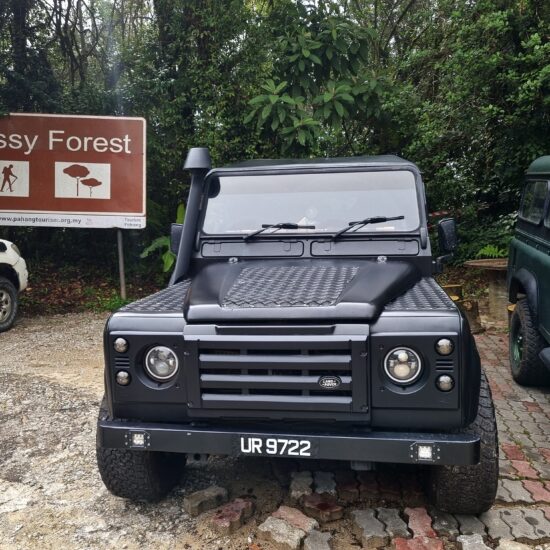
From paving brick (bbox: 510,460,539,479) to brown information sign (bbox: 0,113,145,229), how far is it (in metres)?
6.67

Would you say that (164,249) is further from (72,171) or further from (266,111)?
(266,111)

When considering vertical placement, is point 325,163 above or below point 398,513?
above

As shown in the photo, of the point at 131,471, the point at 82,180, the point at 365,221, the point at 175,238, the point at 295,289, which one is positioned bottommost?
the point at 131,471

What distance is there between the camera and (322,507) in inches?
127

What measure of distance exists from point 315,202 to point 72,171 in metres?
6.10

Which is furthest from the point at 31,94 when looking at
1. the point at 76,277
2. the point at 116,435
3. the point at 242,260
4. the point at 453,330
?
the point at 453,330

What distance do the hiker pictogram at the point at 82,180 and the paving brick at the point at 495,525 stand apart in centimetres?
733

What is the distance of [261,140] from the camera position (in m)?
10.2

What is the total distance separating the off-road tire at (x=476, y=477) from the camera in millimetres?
2939

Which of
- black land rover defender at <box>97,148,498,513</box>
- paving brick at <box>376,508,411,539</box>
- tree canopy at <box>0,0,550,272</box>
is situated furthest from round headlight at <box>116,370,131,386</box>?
tree canopy at <box>0,0,550,272</box>

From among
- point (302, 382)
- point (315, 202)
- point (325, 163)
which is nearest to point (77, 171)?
point (325, 163)

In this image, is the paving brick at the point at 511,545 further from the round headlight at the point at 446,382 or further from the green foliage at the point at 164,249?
the green foliage at the point at 164,249

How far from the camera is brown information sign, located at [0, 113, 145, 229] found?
896cm

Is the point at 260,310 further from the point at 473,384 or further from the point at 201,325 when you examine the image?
the point at 473,384
